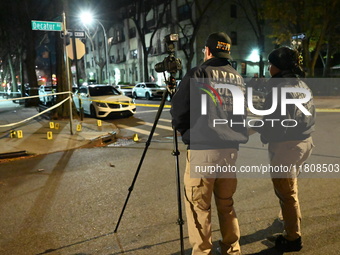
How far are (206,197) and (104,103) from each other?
11.6 metres

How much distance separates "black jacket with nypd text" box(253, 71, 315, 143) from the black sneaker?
40.7 inches

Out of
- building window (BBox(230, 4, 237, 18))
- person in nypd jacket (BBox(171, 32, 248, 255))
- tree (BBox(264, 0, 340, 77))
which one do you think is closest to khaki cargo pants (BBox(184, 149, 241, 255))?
person in nypd jacket (BBox(171, 32, 248, 255))

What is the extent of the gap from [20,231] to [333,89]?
2605cm

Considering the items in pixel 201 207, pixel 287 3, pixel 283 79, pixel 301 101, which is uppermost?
pixel 287 3

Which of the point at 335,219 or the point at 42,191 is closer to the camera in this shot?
the point at 335,219

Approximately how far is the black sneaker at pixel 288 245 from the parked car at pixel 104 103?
1047cm

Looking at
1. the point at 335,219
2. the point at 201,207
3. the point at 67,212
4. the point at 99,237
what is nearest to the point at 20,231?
the point at 67,212

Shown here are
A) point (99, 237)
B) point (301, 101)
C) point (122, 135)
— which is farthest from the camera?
point (122, 135)

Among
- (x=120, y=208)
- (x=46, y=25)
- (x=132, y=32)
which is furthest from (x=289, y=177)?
(x=132, y=32)

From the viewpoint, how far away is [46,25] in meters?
9.06

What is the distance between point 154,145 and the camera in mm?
8180

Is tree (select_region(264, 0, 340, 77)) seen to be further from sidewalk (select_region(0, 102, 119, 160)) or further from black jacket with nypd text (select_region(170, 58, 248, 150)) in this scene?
black jacket with nypd text (select_region(170, 58, 248, 150))

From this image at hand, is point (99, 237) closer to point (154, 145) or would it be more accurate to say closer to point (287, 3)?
point (154, 145)

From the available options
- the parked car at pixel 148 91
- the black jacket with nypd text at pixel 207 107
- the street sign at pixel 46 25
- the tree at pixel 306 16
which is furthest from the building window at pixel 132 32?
the black jacket with nypd text at pixel 207 107
